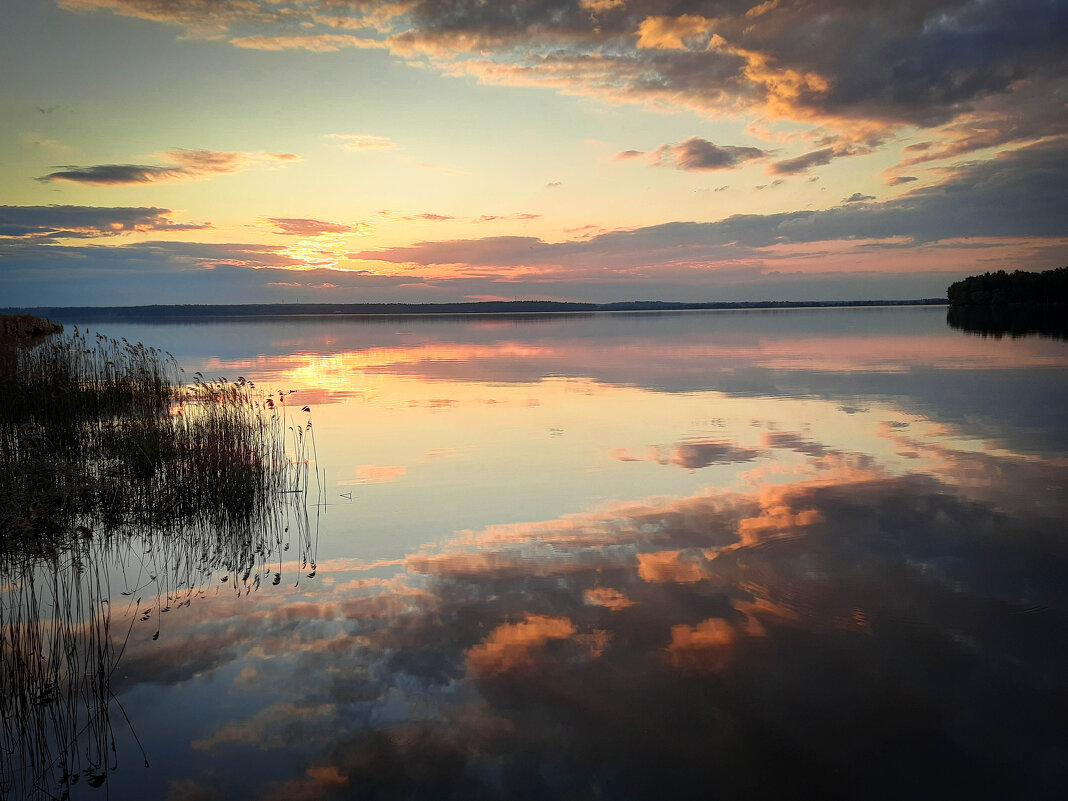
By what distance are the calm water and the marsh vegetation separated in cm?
15

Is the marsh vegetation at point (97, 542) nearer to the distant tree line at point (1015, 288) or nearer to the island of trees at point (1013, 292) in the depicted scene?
the island of trees at point (1013, 292)

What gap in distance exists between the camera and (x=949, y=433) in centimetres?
1580

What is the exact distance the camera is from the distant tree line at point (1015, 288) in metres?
118

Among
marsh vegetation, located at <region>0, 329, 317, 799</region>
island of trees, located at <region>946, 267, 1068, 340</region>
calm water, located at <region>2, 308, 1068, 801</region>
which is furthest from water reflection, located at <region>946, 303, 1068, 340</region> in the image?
marsh vegetation, located at <region>0, 329, 317, 799</region>

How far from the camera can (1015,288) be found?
409 feet

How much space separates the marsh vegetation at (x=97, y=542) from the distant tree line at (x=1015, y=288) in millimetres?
140458

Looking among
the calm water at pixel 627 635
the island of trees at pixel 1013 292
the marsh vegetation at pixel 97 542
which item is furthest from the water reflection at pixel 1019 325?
the marsh vegetation at pixel 97 542

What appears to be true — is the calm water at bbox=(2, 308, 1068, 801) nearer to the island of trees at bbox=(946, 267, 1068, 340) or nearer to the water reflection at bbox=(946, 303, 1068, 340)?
the water reflection at bbox=(946, 303, 1068, 340)

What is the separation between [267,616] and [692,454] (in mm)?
9223

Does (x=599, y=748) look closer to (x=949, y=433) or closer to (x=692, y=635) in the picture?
(x=692, y=635)

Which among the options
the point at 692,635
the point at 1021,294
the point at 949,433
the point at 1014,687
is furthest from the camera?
the point at 1021,294

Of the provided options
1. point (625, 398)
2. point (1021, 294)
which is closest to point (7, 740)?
point (625, 398)

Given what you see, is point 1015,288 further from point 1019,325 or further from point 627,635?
point 627,635

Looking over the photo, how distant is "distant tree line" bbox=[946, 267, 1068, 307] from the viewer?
389ft
